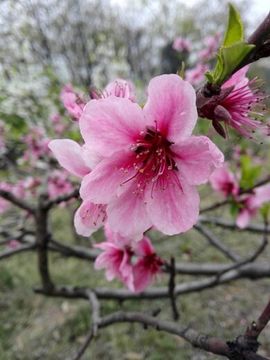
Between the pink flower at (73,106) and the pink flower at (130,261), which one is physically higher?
the pink flower at (73,106)

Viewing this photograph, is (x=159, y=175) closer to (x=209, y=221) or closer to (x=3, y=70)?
(x=209, y=221)

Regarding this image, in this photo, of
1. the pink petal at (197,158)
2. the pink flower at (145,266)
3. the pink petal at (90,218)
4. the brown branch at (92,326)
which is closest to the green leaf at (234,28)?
the pink petal at (197,158)

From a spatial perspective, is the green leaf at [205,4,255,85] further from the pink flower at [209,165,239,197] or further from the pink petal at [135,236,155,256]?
the pink flower at [209,165,239,197]

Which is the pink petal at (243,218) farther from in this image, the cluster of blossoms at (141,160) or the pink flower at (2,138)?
the pink flower at (2,138)

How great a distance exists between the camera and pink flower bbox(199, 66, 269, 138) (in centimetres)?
65

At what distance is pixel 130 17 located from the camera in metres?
18.5

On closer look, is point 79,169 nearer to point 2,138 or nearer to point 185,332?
point 185,332

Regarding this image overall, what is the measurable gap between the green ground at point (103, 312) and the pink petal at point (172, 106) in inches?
77.6

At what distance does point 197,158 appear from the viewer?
698 millimetres

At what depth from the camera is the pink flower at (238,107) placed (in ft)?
2.13

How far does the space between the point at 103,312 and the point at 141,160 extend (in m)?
3.02

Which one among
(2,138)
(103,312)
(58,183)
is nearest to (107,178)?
(58,183)

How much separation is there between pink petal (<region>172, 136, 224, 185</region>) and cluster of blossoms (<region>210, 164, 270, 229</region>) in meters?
1.15

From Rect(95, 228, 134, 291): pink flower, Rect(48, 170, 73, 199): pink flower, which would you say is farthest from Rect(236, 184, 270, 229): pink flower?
Rect(48, 170, 73, 199): pink flower
